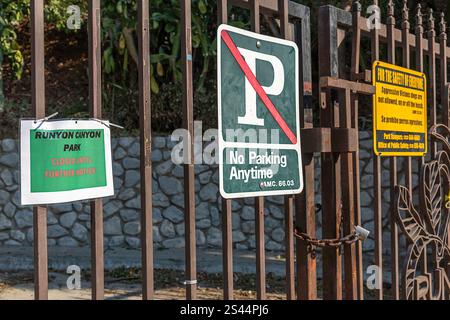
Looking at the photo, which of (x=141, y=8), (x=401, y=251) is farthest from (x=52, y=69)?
(x=141, y=8)

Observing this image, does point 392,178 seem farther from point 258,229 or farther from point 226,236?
point 226,236

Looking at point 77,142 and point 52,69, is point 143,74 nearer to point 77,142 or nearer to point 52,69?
point 77,142

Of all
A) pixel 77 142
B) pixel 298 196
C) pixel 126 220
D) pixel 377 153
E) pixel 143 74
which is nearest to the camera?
pixel 77 142

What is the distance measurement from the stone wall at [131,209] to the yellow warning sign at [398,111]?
19.4 ft

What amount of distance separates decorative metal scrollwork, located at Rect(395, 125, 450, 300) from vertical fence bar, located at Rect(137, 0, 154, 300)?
4.84 feet

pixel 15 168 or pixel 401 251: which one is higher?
pixel 15 168

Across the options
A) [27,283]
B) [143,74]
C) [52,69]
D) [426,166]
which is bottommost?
[27,283]

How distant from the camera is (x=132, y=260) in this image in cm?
820

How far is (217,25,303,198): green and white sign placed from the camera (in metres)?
2.05

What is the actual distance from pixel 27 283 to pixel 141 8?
19.6 ft

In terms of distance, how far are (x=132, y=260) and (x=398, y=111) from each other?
5.76 m

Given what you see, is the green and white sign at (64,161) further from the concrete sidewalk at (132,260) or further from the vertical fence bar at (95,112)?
the concrete sidewalk at (132,260)

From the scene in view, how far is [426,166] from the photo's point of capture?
3359 mm

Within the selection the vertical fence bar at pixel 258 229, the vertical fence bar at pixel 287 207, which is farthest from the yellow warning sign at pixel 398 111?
the vertical fence bar at pixel 258 229
